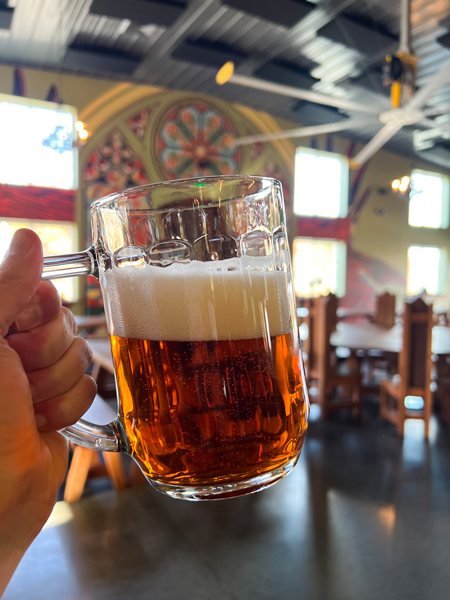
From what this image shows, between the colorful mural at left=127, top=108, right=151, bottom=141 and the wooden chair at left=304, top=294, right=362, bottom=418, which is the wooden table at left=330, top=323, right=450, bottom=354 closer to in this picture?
the wooden chair at left=304, top=294, right=362, bottom=418

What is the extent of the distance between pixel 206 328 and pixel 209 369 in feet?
0.16

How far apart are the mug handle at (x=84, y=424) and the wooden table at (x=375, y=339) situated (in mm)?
3363

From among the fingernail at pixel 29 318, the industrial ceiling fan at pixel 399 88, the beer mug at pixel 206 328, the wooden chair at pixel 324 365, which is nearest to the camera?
the beer mug at pixel 206 328

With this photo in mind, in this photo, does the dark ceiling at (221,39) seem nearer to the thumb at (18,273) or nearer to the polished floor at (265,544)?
the polished floor at (265,544)

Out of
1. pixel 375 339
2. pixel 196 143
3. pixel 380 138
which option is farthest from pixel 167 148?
pixel 375 339

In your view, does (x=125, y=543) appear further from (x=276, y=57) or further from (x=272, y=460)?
(x=276, y=57)

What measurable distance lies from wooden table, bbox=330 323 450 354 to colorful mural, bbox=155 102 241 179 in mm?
4625

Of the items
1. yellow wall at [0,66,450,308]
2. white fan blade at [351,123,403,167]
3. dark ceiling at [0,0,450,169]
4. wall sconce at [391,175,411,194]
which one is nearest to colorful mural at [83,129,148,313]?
yellow wall at [0,66,450,308]

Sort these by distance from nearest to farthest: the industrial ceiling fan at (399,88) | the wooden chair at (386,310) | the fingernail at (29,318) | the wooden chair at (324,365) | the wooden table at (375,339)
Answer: the fingernail at (29,318) < the wooden table at (375,339) < the wooden chair at (324,365) < the industrial ceiling fan at (399,88) < the wooden chair at (386,310)

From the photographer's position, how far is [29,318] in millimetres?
638

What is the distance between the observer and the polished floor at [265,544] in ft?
5.71

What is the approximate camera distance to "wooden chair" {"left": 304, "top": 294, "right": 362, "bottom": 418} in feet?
13.1

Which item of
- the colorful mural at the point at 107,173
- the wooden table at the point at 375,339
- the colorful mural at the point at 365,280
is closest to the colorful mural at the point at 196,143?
the colorful mural at the point at 107,173

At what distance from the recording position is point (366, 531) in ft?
6.99
